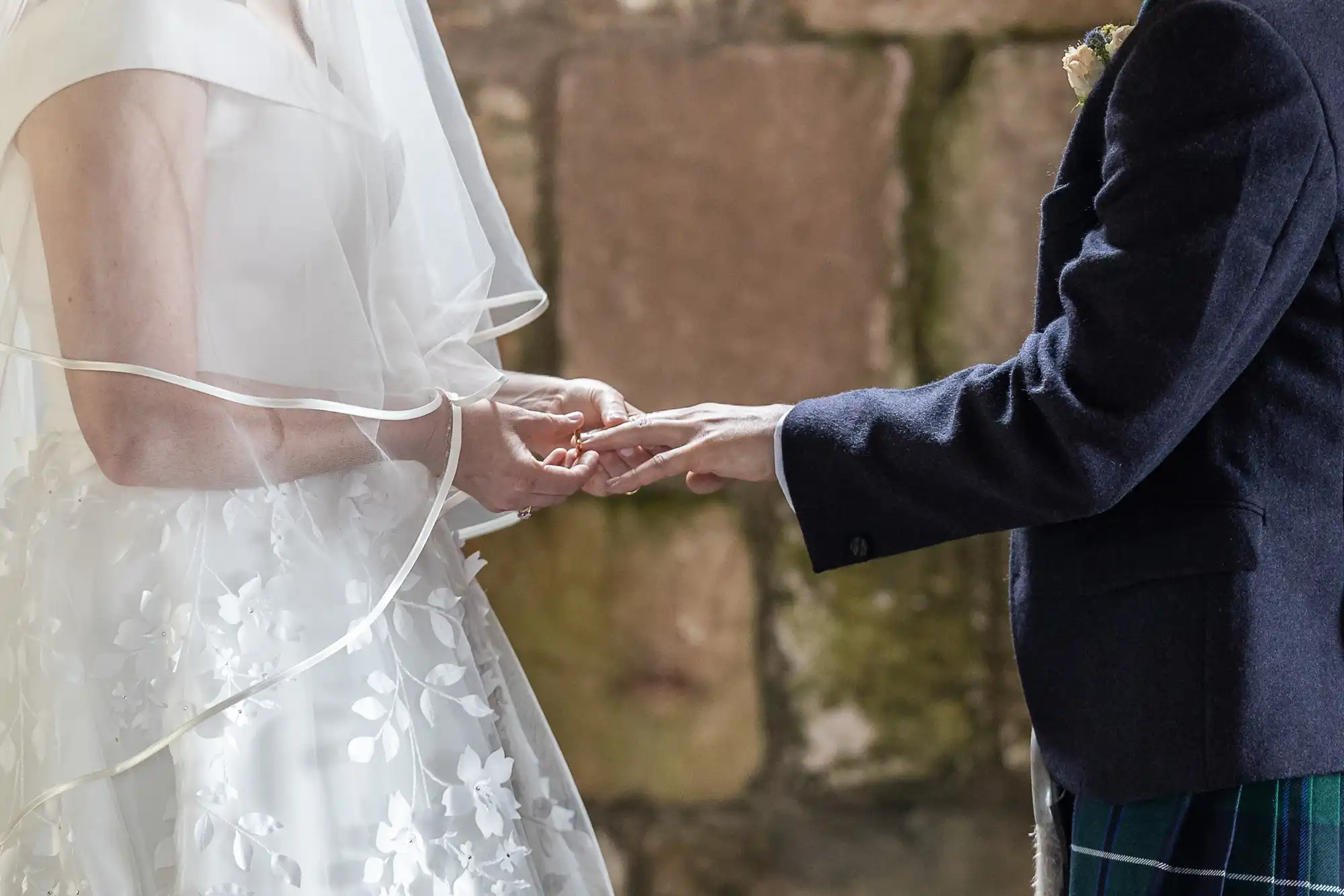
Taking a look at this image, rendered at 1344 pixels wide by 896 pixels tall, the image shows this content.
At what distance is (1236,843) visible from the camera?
0.88 metres

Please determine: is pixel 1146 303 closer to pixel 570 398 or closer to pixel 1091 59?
pixel 1091 59

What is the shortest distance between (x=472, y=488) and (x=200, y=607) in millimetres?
304

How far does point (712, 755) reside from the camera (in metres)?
1.59

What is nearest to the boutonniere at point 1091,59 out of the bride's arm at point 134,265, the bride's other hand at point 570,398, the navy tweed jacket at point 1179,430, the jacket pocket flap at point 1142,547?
the navy tweed jacket at point 1179,430

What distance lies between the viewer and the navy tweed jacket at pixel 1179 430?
2.70 ft

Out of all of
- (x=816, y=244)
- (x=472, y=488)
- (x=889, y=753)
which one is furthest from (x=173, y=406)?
(x=889, y=753)

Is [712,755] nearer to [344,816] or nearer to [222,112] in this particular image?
[344,816]

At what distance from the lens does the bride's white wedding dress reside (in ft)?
2.74

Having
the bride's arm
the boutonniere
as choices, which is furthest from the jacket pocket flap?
the bride's arm

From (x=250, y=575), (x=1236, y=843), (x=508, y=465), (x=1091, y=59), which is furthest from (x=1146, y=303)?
(x=250, y=575)

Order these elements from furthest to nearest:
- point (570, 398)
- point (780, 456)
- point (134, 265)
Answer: point (570, 398), point (780, 456), point (134, 265)

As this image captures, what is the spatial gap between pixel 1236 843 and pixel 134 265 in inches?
35.8

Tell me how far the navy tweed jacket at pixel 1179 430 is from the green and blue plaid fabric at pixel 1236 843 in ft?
0.08

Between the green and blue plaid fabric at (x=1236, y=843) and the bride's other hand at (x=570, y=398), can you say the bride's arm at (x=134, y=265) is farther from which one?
the green and blue plaid fabric at (x=1236, y=843)
